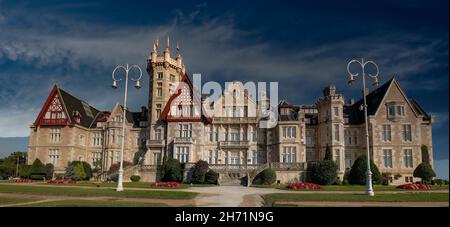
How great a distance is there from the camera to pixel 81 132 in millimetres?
53969

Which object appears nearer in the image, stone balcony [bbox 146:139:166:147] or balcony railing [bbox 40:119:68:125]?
stone balcony [bbox 146:139:166:147]

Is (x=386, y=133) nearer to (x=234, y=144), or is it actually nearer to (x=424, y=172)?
(x=424, y=172)

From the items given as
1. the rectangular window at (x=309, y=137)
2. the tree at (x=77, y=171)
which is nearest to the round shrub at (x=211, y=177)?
the rectangular window at (x=309, y=137)

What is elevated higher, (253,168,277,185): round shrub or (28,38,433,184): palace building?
(28,38,433,184): palace building

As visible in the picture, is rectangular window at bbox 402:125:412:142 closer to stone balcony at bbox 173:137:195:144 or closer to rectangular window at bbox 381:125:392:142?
rectangular window at bbox 381:125:392:142

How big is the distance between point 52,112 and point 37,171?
31.7 ft

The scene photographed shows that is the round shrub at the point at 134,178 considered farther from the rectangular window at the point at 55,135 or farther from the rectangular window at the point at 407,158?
the rectangular window at the point at 407,158

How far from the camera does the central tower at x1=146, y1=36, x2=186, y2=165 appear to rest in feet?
164

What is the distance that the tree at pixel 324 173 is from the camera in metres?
39.0

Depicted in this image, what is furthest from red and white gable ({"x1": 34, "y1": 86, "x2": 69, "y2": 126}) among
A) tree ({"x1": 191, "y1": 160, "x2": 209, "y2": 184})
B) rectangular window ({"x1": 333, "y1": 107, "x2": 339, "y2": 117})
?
rectangular window ({"x1": 333, "y1": 107, "x2": 339, "y2": 117})

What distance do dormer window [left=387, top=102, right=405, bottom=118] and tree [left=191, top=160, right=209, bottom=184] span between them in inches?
1026
